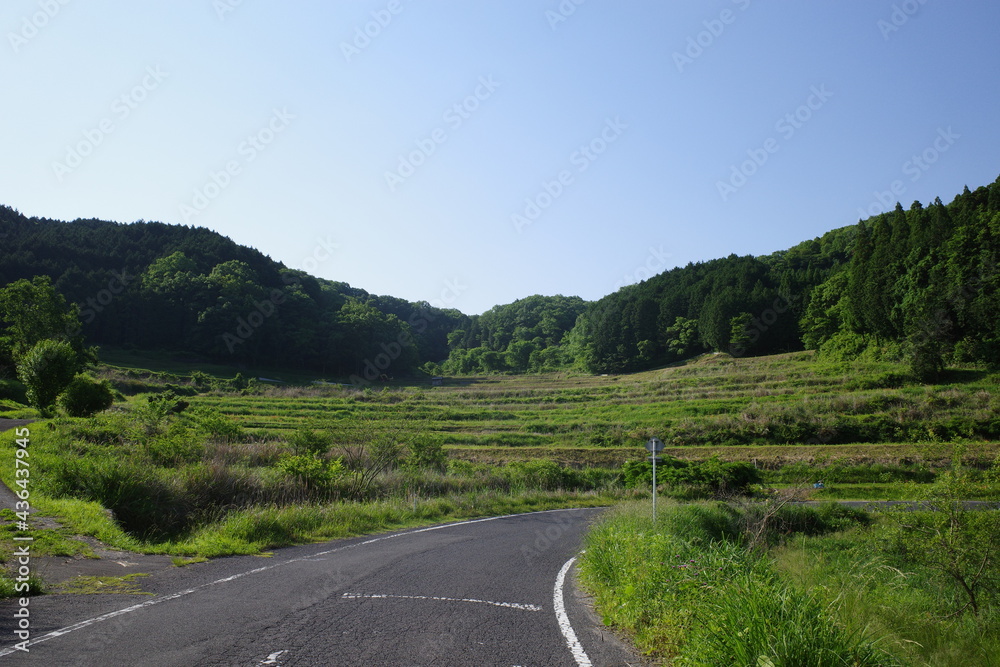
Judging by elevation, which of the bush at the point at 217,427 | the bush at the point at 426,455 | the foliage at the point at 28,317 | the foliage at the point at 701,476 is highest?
→ the foliage at the point at 28,317

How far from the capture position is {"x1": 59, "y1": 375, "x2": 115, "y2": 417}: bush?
27520mm

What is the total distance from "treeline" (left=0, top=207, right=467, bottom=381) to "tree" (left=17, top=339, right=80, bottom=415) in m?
54.2

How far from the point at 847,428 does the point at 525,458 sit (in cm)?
2249

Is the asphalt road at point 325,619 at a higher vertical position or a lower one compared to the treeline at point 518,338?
lower

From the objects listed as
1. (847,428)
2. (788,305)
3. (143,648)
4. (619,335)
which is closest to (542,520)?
(143,648)

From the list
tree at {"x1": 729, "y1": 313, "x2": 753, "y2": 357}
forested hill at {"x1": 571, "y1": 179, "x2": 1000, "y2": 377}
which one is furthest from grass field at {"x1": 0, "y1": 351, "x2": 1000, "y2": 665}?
tree at {"x1": 729, "y1": 313, "x2": 753, "y2": 357}

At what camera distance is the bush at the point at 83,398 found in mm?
27520

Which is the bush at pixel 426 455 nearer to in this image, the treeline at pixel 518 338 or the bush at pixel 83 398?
the bush at pixel 83 398

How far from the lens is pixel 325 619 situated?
6.23 m

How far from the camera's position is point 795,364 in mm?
64188

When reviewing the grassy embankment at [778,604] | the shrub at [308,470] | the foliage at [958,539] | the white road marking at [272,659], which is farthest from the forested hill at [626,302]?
the white road marking at [272,659]

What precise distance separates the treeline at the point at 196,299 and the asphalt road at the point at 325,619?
81.5 metres

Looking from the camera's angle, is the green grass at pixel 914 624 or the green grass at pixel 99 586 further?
the green grass at pixel 99 586

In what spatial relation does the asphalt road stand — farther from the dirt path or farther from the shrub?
the shrub
